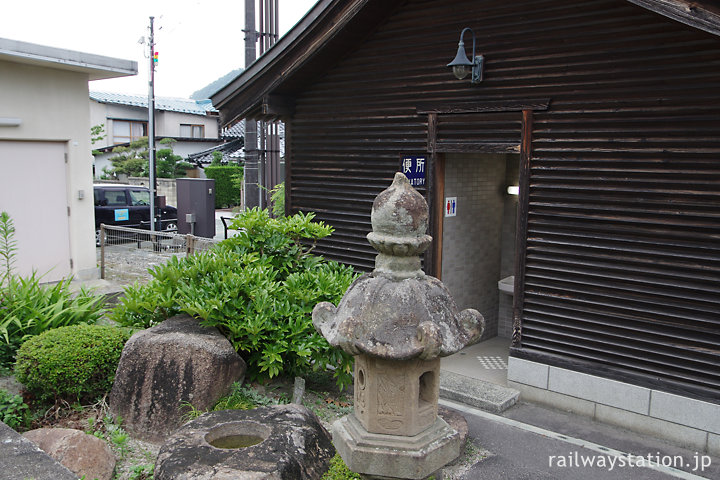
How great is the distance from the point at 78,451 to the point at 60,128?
343 inches

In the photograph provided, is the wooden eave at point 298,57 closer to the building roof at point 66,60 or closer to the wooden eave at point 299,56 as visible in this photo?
the wooden eave at point 299,56

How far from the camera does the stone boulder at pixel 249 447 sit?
4.29 m

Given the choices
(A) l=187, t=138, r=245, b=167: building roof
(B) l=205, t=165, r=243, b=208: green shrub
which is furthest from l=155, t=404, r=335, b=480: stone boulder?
(B) l=205, t=165, r=243, b=208: green shrub

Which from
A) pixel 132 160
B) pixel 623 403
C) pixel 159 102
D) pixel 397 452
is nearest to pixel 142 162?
pixel 132 160

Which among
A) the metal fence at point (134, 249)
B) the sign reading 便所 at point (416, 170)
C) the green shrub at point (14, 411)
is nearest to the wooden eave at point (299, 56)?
the sign reading 便所 at point (416, 170)

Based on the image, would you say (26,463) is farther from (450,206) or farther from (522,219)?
(450,206)

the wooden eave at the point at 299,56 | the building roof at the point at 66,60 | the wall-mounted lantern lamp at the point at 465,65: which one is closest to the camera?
the wall-mounted lantern lamp at the point at 465,65

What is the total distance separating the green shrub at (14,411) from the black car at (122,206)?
552 inches

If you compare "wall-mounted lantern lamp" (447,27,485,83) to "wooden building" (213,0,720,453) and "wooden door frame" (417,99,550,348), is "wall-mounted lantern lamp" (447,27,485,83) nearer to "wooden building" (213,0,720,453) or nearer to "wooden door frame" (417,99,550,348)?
"wooden building" (213,0,720,453)

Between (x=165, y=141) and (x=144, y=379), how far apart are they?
3214cm

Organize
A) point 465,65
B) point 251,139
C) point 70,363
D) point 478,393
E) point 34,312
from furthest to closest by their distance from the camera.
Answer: point 251,139 < point 34,312 < point 478,393 < point 465,65 < point 70,363

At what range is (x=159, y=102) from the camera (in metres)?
40.9

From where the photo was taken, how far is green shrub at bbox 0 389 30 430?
19.3 ft

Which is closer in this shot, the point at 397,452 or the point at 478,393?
the point at 397,452
